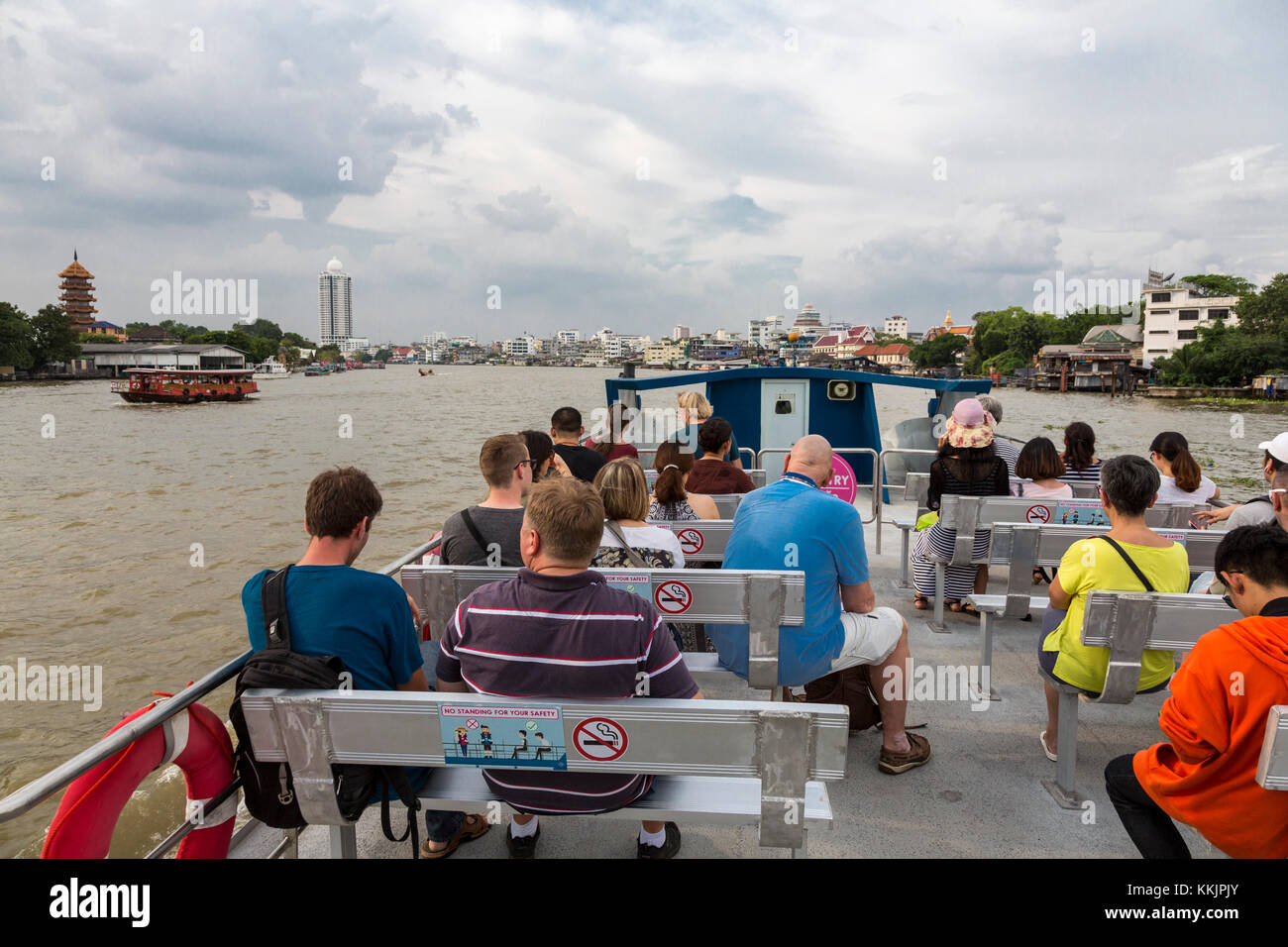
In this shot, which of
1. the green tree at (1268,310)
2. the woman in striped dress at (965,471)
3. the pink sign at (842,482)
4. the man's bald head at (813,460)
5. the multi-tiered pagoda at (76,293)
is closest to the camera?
the man's bald head at (813,460)

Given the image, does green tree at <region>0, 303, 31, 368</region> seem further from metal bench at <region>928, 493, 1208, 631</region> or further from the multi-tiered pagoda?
metal bench at <region>928, 493, 1208, 631</region>

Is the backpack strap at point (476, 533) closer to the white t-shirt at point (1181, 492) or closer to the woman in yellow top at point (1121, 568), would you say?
the woman in yellow top at point (1121, 568)

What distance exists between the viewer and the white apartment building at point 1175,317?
290 ft

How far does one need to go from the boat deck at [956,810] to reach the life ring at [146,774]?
43 centimetres

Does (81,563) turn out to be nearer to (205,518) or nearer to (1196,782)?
(205,518)

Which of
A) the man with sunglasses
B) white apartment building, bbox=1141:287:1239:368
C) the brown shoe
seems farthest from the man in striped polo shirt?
white apartment building, bbox=1141:287:1239:368

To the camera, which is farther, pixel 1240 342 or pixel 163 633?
pixel 1240 342

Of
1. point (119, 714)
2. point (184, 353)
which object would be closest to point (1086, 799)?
point (119, 714)

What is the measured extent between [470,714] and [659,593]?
1.18 m

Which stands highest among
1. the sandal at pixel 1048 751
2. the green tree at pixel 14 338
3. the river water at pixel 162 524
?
the green tree at pixel 14 338

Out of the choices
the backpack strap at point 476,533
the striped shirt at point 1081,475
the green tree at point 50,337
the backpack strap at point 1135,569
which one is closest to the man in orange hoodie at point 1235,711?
the backpack strap at point 1135,569

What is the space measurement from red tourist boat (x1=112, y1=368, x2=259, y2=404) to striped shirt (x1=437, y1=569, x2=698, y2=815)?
73.5 metres

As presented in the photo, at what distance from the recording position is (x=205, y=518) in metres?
18.1
